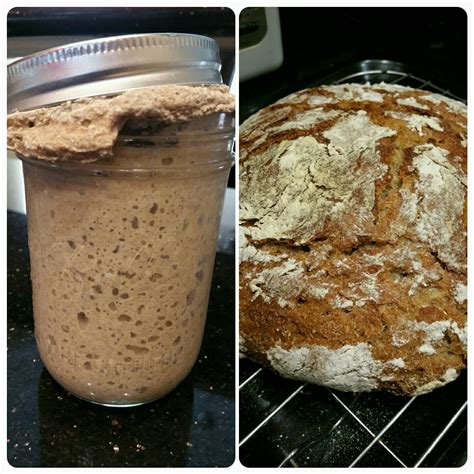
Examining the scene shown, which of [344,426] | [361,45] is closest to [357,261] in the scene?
[344,426]

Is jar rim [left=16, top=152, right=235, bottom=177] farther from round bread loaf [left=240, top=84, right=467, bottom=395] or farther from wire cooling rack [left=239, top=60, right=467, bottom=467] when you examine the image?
wire cooling rack [left=239, top=60, right=467, bottom=467]

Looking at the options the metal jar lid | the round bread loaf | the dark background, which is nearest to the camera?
the metal jar lid

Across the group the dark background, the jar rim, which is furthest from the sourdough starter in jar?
the dark background

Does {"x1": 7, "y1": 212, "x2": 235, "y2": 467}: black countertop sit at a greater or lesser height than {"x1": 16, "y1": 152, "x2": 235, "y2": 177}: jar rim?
lesser

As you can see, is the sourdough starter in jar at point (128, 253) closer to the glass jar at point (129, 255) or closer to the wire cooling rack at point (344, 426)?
the glass jar at point (129, 255)

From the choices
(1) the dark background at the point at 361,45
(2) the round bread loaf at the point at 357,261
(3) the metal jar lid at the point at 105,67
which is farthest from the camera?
(1) the dark background at the point at 361,45

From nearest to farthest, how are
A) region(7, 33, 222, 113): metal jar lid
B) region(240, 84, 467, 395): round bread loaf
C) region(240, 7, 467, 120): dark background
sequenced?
region(7, 33, 222, 113): metal jar lid → region(240, 84, 467, 395): round bread loaf → region(240, 7, 467, 120): dark background

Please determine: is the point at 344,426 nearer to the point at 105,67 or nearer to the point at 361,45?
the point at 105,67

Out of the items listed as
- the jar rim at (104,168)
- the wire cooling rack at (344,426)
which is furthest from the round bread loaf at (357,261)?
the jar rim at (104,168)
